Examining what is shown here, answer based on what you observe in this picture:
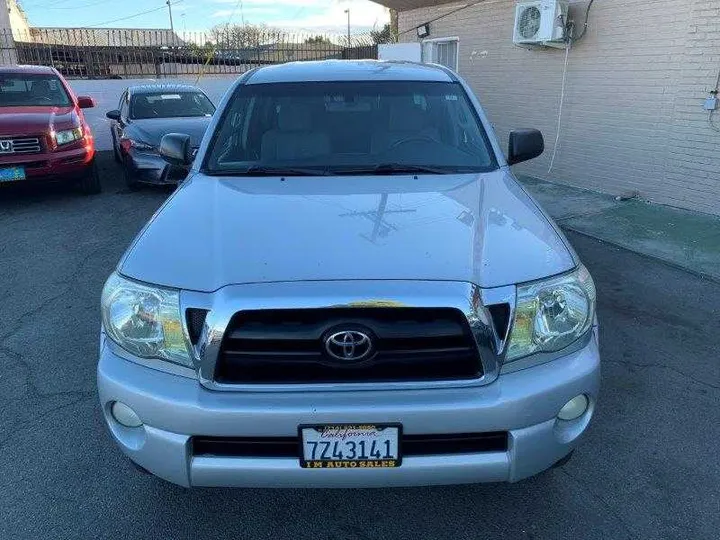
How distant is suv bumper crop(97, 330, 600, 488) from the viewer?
6.30 ft

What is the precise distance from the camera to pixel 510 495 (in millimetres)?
2549

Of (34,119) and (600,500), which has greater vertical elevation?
(34,119)

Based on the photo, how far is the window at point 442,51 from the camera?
11281 mm

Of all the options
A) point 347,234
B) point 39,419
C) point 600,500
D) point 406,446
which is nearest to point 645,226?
point 600,500

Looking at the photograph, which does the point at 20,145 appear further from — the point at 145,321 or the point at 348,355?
the point at 348,355

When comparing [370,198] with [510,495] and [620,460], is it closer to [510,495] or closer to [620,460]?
[510,495]

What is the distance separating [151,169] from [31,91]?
7.23 ft

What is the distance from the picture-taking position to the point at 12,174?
746 centimetres

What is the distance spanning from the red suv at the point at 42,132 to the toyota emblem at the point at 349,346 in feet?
23.5

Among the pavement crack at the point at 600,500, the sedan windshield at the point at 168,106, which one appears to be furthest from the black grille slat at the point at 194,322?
the sedan windshield at the point at 168,106

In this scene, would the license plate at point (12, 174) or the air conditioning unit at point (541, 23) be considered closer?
the license plate at point (12, 174)

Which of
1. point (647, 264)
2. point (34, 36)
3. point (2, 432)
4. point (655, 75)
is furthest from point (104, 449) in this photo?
point (34, 36)

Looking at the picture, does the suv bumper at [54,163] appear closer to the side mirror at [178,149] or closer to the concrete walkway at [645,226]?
the side mirror at [178,149]

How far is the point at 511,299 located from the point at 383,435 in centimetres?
64
